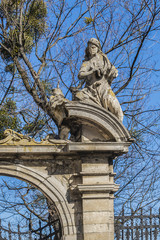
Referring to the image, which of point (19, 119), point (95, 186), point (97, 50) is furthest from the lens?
point (19, 119)

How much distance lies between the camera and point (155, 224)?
10.3m

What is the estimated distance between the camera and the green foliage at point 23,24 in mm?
14109

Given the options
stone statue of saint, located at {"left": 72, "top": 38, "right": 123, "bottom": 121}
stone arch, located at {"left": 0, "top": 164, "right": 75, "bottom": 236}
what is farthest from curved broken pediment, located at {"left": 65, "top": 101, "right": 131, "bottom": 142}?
stone arch, located at {"left": 0, "top": 164, "right": 75, "bottom": 236}

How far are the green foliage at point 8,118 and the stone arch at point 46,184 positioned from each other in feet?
10.6

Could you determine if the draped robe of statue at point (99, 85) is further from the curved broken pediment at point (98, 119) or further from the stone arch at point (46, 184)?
the stone arch at point (46, 184)

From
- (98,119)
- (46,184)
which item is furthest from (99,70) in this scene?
(46,184)

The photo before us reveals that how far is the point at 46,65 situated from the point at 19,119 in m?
1.77

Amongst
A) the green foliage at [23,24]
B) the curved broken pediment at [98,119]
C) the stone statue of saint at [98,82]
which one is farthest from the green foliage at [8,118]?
the curved broken pediment at [98,119]

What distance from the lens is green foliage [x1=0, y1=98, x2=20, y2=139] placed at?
12.7 meters

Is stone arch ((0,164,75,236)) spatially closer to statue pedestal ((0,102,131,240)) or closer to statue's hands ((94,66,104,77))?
statue pedestal ((0,102,131,240))

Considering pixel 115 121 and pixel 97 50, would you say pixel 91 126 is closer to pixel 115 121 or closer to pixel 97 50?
pixel 115 121

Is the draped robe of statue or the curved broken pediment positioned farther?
the draped robe of statue

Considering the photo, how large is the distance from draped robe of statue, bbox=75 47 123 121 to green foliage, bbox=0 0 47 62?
4.36 metres

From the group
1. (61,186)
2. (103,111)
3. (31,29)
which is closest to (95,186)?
(61,186)
